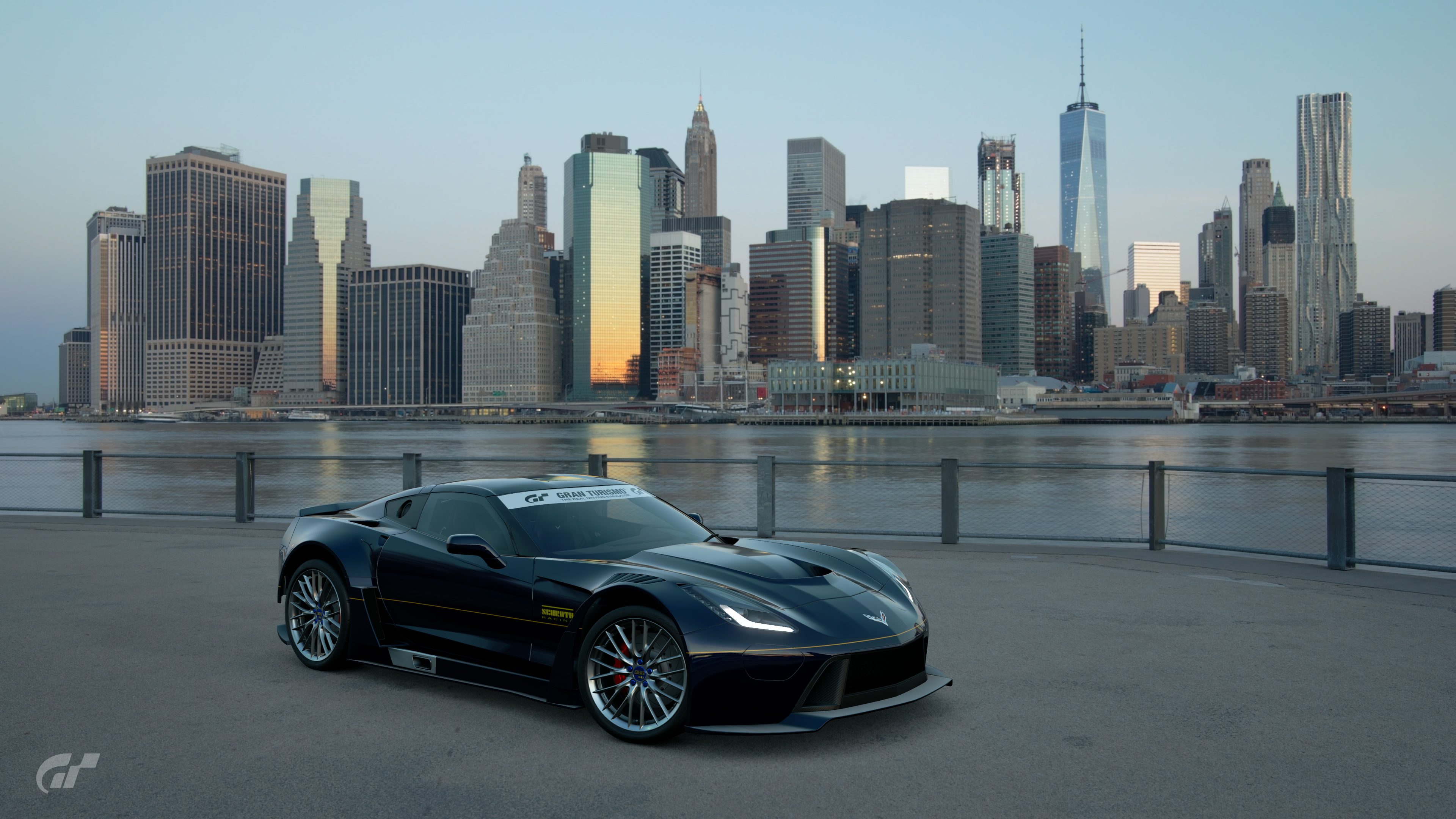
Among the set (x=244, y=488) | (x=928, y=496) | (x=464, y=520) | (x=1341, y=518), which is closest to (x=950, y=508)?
(x=1341, y=518)

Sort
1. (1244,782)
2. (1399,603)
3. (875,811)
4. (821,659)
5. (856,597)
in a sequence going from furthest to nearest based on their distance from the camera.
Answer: (1399,603) < (856,597) < (821,659) < (1244,782) < (875,811)

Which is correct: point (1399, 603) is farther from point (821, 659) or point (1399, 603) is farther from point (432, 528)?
point (432, 528)

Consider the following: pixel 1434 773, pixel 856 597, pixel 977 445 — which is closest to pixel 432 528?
pixel 856 597

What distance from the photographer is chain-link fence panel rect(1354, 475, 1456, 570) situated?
16.5 meters

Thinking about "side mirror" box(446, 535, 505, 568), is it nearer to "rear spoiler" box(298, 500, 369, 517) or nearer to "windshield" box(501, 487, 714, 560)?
"windshield" box(501, 487, 714, 560)

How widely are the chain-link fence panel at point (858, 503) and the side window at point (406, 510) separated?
4.80 meters

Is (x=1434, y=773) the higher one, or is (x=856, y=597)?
(x=856, y=597)

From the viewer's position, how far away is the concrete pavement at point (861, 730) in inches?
165

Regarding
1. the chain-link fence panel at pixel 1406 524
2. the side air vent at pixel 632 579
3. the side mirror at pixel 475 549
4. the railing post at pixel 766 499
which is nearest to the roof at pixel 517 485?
the side mirror at pixel 475 549

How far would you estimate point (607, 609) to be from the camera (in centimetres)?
515

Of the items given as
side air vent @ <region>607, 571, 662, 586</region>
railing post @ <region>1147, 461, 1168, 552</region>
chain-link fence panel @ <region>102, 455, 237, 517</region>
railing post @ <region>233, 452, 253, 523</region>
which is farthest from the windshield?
railing post @ <region>233, 452, 253, 523</region>

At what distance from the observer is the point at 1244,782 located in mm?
4309

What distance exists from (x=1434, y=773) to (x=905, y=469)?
51.7 metres

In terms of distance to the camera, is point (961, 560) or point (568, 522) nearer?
point (568, 522)
